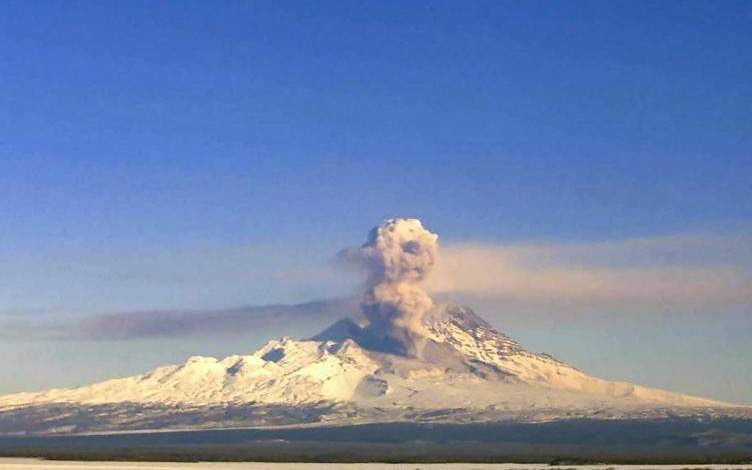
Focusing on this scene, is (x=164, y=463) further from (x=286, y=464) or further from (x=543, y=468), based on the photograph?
(x=543, y=468)

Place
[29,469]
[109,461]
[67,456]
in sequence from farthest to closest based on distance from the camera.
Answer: [67,456], [109,461], [29,469]

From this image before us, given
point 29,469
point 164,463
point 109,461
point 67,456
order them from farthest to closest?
point 67,456, point 109,461, point 164,463, point 29,469

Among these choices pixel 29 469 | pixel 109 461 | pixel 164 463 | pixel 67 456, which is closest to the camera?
pixel 29 469

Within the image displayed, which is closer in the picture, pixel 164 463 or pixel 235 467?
pixel 235 467

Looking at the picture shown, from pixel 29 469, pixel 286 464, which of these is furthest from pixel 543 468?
pixel 29 469

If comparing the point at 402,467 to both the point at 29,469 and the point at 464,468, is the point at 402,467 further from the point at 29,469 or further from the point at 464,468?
the point at 29,469

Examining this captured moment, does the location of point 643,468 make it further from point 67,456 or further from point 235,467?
point 67,456

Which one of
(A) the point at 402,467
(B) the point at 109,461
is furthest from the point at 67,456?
(A) the point at 402,467

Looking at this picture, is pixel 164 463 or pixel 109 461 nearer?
pixel 164 463
